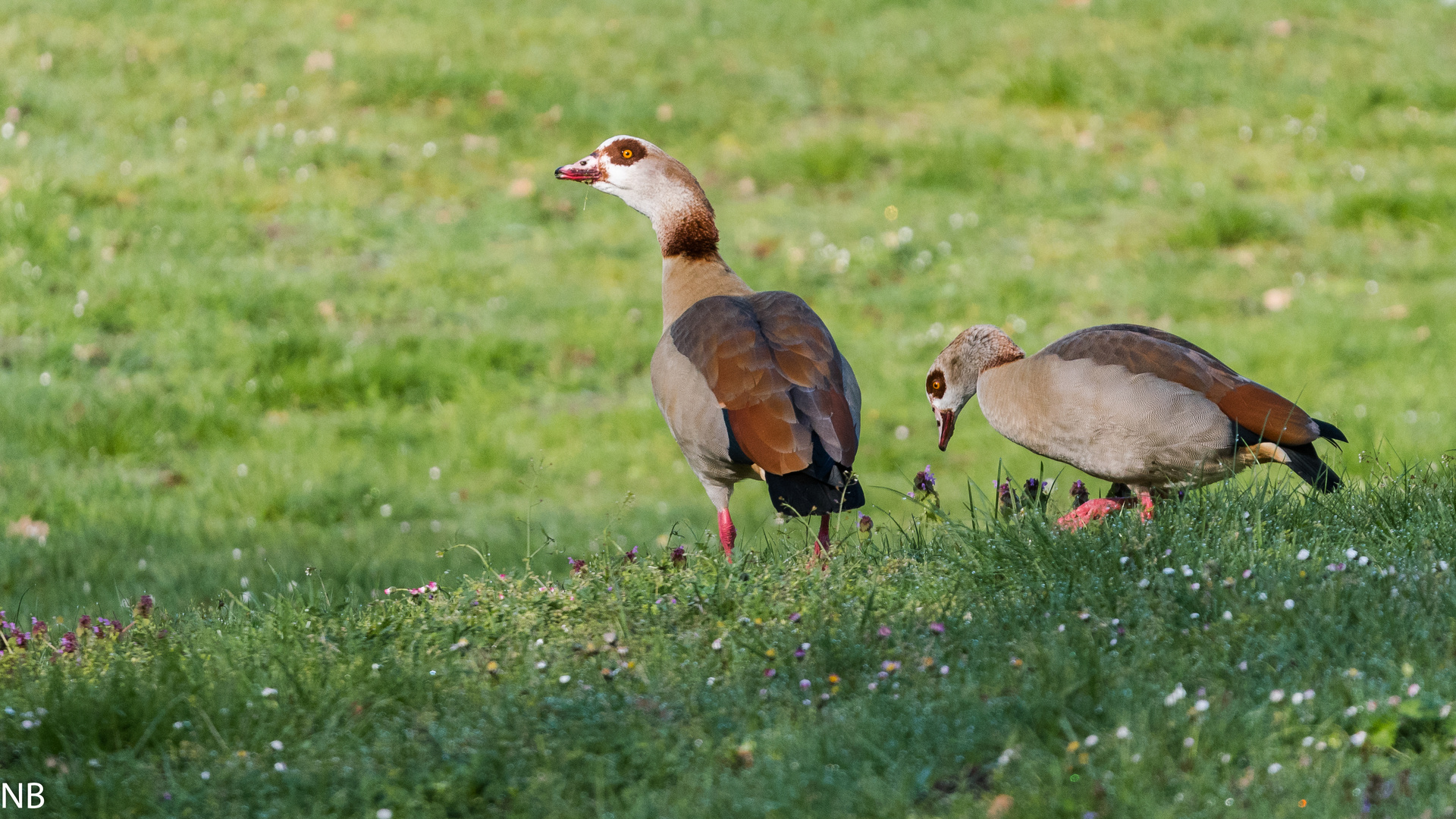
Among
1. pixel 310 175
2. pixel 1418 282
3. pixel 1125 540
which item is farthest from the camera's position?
pixel 310 175

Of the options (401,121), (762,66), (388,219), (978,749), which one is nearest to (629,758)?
(978,749)

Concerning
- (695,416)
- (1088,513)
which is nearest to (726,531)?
(695,416)

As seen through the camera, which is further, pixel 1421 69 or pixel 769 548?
pixel 1421 69

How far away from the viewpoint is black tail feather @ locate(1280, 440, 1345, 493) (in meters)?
4.84

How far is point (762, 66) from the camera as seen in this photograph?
52.7ft

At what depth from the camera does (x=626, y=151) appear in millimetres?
6484

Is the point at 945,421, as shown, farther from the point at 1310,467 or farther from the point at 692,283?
the point at 1310,467

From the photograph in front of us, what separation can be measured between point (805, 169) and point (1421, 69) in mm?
7553

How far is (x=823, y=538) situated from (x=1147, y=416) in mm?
1284

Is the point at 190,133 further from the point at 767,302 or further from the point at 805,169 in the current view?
A: the point at 767,302

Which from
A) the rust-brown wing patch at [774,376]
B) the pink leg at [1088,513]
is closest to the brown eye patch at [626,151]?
the rust-brown wing patch at [774,376]

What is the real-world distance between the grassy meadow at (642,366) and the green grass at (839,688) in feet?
0.06

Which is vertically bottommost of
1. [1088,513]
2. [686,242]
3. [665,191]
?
[1088,513]

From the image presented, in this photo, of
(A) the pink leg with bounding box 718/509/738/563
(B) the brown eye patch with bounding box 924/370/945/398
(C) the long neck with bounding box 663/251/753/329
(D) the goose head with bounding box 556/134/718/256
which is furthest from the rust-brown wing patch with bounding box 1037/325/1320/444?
(D) the goose head with bounding box 556/134/718/256
